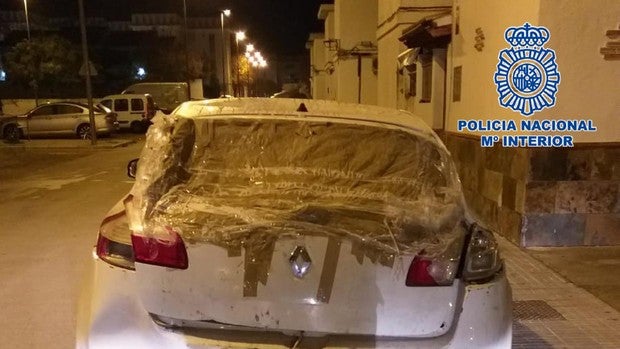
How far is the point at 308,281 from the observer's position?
2348 mm

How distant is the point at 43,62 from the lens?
35.3 metres

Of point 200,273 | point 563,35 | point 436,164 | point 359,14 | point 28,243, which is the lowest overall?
point 28,243

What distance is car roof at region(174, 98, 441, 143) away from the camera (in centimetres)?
343

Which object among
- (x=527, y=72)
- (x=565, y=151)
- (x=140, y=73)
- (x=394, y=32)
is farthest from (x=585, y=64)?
(x=140, y=73)

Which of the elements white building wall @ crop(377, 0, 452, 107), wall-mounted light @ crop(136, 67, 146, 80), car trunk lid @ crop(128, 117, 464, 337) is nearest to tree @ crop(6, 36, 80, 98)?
wall-mounted light @ crop(136, 67, 146, 80)

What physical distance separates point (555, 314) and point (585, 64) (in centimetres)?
296

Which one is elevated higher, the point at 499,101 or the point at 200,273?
the point at 499,101

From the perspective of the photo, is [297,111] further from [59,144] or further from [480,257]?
[59,144]

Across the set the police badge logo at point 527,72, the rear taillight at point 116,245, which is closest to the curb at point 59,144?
the police badge logo at point 527,72

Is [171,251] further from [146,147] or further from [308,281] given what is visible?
[146,147]

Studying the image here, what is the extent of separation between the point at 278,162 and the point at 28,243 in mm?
4405

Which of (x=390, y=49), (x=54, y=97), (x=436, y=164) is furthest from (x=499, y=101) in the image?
(x=54, y=97)

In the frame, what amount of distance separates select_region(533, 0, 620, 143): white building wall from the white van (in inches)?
860

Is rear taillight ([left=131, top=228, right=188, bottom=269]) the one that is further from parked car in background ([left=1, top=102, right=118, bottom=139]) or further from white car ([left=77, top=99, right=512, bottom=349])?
parked car in background ([left=1, top=102, right=118, bottom=139])
